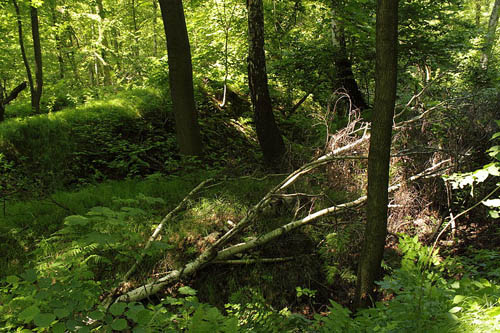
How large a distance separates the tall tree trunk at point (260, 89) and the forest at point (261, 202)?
0.04 m

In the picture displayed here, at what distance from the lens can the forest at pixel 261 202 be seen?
229cm

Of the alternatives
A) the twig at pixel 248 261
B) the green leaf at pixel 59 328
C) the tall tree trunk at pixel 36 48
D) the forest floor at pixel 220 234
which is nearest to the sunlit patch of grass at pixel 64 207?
the forest floor at pixel 220 234

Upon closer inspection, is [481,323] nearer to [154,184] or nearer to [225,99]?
[154,184]

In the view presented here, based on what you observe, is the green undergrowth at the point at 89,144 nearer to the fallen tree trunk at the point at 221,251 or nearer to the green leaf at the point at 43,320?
the fallen tree trunk at the point at 221,251

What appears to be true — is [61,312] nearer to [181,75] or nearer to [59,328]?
[59,328]

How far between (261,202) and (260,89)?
2.93 m

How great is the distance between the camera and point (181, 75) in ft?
20.6

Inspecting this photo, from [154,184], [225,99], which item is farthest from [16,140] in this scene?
[225,99]

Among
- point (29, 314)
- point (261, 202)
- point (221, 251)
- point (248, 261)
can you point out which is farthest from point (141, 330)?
point (261, 202)

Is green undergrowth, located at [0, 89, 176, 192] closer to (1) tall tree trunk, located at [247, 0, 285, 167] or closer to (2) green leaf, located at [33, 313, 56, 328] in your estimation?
(1) tall tree trunk, located at [247, 0, 285, 167]

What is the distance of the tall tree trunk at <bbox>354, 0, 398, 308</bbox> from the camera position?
2.62m

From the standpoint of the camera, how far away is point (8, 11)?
9438 mm

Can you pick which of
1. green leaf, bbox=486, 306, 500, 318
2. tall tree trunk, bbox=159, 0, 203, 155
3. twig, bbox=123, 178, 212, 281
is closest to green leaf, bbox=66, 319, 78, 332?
twig, bbox=123, 178, 212, 281

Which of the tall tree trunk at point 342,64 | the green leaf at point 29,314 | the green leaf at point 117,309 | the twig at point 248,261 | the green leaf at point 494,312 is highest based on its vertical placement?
the tall tree trunk at point 342,64
